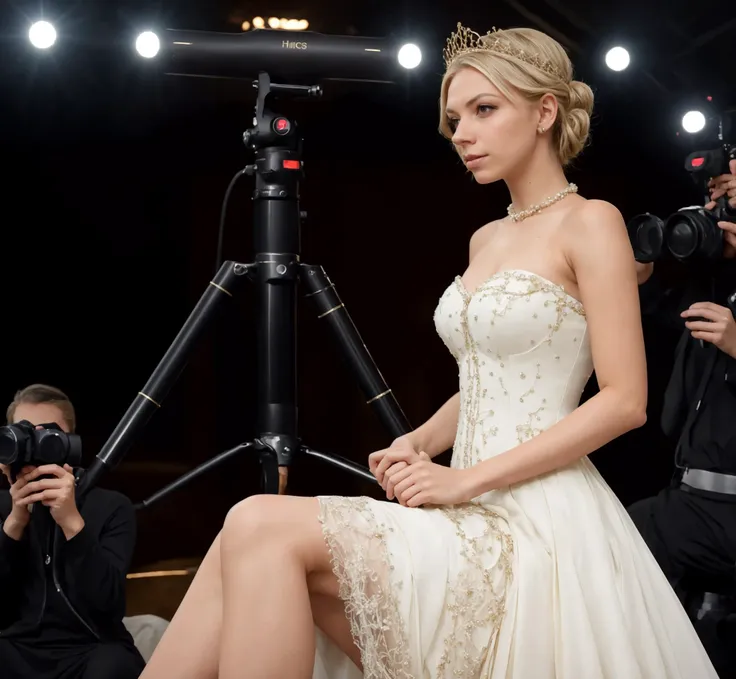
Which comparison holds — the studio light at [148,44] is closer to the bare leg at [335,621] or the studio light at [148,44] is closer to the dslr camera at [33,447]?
the dslr camera at [33,447]

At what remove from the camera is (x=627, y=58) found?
3061 mm

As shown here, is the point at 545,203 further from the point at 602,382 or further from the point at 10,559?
the point at 10,559

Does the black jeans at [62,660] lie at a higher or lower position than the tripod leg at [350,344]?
lower

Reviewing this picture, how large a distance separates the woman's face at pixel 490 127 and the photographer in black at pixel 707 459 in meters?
0.70

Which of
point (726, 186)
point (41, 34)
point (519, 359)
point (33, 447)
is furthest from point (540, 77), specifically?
point (41, 34)

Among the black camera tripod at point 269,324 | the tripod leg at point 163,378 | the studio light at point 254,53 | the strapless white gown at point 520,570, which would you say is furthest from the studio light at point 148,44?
the strapless white gown at point 520,570

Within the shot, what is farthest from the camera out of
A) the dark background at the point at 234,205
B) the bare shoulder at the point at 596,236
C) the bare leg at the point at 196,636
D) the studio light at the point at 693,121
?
the dark background at the point at 234,205

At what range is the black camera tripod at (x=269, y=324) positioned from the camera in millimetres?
2322

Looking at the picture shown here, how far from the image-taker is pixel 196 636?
4.97ft

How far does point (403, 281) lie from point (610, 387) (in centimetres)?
203

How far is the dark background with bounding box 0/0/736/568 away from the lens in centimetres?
320

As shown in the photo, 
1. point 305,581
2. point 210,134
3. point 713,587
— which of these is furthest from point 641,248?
point 210,134

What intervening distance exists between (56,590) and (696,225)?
1488mm

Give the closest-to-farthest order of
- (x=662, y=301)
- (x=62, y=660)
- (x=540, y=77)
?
(x=540, y=77)
(x=62, y=660)
(x=662, y=301)
